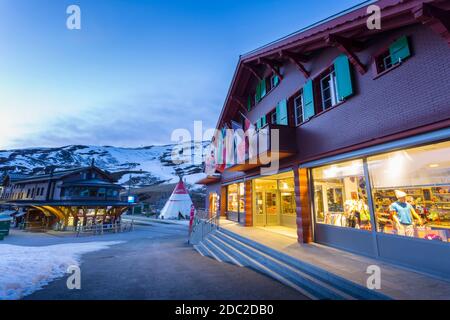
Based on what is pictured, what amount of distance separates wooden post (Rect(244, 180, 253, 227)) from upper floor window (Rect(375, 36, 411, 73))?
31.0ft

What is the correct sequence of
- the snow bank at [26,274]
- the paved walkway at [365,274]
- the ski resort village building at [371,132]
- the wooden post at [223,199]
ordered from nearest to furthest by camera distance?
the paved walkway at [365,274], the ski resort village building at [371,132], the snow bank at [26,274], the wooden post at [223,199]

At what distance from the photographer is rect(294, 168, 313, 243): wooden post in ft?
27.6

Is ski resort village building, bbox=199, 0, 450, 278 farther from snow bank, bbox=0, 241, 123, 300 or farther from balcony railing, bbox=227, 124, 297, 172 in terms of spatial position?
snow bank, bbox=0, 241, 123, 300

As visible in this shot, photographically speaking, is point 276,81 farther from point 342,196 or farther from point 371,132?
point 342,196

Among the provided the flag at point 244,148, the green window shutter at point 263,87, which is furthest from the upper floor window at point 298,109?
the green window shutter at point 263,87

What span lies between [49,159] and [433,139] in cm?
18156

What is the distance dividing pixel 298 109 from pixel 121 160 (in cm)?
15613

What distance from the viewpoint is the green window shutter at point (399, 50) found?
543 centimetres

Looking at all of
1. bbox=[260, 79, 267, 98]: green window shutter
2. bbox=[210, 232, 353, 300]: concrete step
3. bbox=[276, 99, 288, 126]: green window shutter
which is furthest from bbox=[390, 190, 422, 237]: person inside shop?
bbox=[260, 79, 267, 98]: green window shutter

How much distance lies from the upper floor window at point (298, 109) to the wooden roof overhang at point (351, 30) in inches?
47.9

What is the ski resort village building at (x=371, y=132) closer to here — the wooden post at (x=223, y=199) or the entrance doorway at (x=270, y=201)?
the entrance doorway at (x=270, y=201)

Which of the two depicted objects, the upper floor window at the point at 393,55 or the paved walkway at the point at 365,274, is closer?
the paved walkway at the point at 365,274
